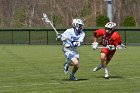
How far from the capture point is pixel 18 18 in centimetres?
8444

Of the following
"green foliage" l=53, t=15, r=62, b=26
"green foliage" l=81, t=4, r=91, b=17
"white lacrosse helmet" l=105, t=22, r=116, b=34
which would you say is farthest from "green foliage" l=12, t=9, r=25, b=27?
"white lacrosse helmet" l=105, t=22, r=116, b=34

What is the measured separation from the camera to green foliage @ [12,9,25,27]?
273 ft

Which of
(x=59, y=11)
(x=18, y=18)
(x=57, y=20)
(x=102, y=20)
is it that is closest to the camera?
(x=102, y=20)

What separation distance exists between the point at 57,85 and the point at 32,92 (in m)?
1.81

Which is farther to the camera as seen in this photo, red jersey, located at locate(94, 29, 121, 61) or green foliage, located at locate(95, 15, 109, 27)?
green foliage, located at locate(95, 15, 109, 27)

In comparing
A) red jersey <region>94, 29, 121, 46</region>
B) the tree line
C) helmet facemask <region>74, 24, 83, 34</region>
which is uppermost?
the tree line

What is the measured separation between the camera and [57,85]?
51.0 ft

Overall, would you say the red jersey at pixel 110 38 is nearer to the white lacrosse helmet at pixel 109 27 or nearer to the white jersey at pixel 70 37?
the white lacrosse helmet at pixel 109 27

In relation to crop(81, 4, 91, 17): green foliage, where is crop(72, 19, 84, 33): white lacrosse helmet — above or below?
below

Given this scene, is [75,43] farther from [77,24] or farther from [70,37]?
[77,24]

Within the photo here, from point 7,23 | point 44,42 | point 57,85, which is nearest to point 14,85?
point 57,85

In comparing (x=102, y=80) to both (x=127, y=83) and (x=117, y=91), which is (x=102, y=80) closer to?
(x=127, y=83)

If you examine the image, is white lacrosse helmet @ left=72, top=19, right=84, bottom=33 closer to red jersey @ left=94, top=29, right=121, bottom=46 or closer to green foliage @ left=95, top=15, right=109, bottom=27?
red jersey @ left=94, top=29, right=121, bottom=46

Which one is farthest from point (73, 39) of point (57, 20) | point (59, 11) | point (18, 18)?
point (18, 18)
